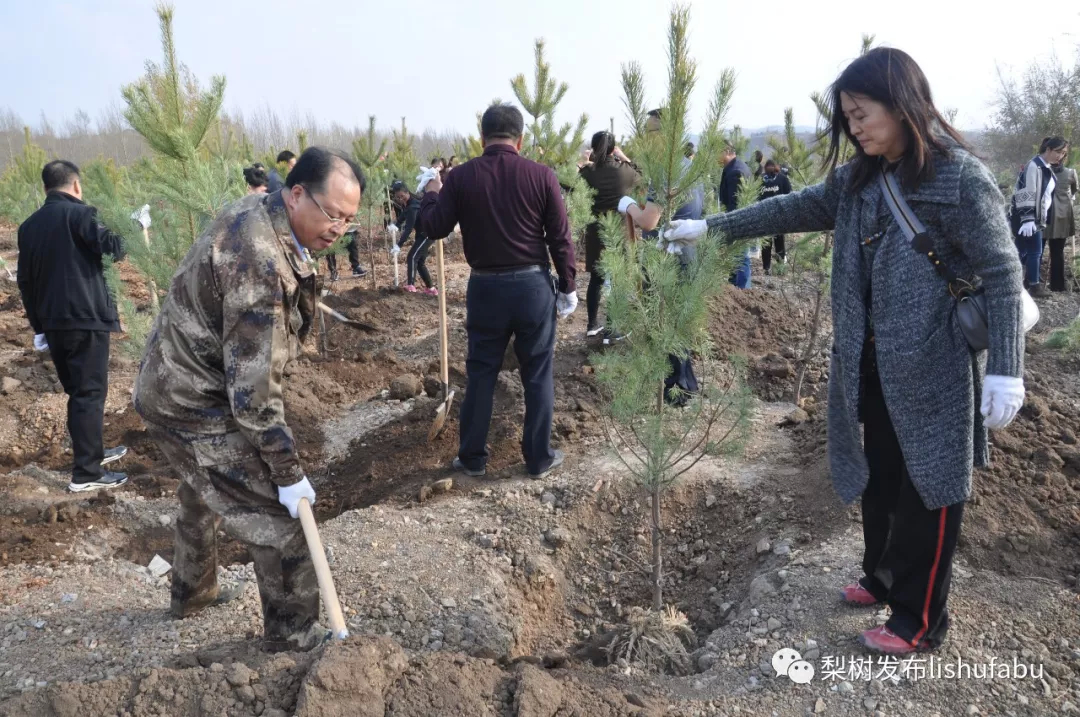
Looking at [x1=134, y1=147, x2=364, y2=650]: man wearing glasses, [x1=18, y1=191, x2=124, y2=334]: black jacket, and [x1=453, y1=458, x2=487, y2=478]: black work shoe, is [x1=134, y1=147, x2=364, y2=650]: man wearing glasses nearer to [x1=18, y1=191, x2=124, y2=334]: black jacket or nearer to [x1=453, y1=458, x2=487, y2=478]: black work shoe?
[x1=453, y1=458, x2=487, y2=478]: black work shoe

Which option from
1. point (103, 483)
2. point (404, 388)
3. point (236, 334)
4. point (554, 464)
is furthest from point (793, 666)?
point (103, 483)

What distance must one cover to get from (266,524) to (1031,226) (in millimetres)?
8640

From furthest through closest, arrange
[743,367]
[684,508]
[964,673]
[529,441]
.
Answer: [529,441] → [684,508] → [743,367] → [964,673]

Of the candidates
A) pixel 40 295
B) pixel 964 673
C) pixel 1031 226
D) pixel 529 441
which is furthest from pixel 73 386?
pixel 1031 226

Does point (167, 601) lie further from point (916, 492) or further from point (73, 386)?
point (916, 492)

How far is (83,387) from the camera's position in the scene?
4445 mm

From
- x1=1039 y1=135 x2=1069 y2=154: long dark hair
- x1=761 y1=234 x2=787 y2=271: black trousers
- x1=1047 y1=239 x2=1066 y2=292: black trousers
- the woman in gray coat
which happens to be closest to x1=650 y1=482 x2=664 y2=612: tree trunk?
the woman in gray coat

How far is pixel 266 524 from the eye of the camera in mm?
2322

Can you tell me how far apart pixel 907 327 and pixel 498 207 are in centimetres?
217

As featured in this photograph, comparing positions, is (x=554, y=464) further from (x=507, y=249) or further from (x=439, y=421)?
(x=507, y=249)

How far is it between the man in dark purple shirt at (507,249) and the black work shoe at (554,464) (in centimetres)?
11

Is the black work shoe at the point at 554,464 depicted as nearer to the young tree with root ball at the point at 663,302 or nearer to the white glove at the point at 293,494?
the young tree with root ball at the point at 663,302

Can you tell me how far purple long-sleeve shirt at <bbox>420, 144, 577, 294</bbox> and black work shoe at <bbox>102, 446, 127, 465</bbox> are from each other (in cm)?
287

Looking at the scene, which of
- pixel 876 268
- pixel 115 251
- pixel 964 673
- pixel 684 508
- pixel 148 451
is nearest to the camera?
pixel 876 268
